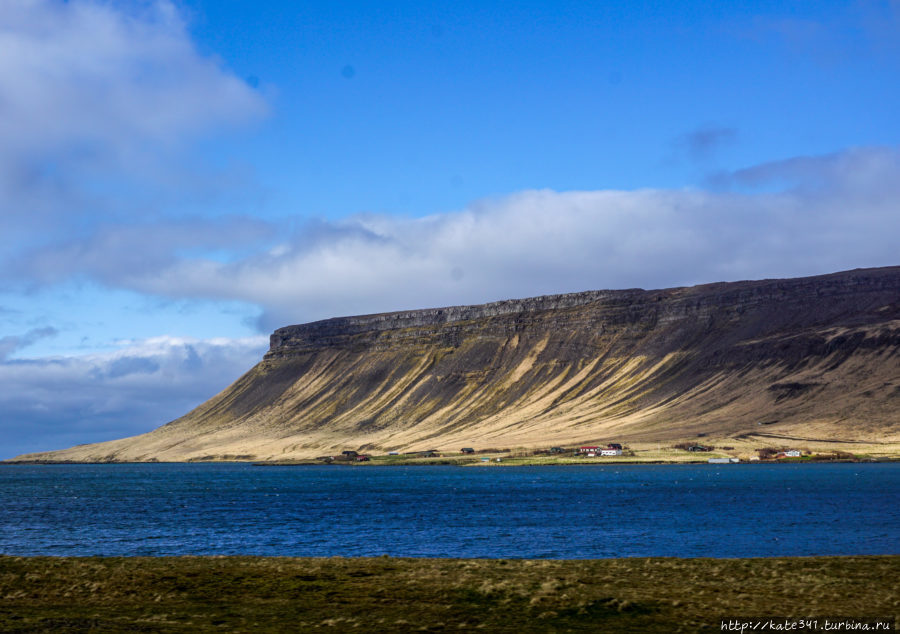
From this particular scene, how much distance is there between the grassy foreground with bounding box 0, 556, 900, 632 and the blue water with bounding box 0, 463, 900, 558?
61.4 ft

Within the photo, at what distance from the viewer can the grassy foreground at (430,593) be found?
28.5 m

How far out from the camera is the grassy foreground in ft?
93.6

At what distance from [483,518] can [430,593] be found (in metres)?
51.8

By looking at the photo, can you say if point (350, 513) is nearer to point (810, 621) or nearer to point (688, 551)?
point (688, 551)

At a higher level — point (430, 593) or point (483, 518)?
point (430, 593)

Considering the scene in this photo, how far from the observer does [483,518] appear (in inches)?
3300

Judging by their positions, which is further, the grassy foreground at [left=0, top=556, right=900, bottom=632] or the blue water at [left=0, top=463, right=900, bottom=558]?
the blue water at [left=0, top=463, right=900, bottom=558]

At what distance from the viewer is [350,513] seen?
9319cm

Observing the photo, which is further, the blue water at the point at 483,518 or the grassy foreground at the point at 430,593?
the blue water at the point at 483,518

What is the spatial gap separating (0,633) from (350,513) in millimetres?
67354

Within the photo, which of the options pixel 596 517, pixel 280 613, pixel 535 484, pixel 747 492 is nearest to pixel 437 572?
pixel 280 613

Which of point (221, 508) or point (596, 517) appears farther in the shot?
point (221, 508)

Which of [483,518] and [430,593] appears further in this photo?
[483,518]

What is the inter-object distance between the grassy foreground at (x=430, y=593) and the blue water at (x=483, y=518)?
18.7 metres
